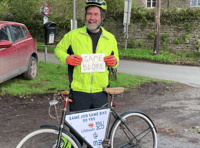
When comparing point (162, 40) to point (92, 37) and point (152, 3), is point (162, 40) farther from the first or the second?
point (92, 37)

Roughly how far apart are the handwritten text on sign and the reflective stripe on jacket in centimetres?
4

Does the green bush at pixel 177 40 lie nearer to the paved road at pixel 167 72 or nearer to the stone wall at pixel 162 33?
the stone wall at pixel 162 33

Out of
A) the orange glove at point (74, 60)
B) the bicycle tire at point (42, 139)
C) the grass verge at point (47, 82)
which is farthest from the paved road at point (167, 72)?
the bicycle tire at point (42, 139)

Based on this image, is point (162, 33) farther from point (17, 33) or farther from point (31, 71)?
point (17, 33)

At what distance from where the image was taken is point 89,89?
3.55 meters

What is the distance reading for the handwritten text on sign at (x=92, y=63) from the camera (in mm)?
3465

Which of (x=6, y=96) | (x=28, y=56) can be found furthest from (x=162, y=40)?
(x=6, y=96)

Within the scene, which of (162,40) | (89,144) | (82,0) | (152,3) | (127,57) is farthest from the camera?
(152,3)

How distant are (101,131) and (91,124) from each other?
0.18 m

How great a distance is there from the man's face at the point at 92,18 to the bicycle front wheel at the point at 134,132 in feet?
3.71

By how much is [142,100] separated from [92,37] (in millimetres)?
4388

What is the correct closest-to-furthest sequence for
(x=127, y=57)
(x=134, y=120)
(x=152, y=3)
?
1. (x=134, y=120)
2. (x=127, y=57)
3. (x=152, y=3)

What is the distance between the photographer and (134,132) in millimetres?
3779

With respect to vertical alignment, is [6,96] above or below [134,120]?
below
